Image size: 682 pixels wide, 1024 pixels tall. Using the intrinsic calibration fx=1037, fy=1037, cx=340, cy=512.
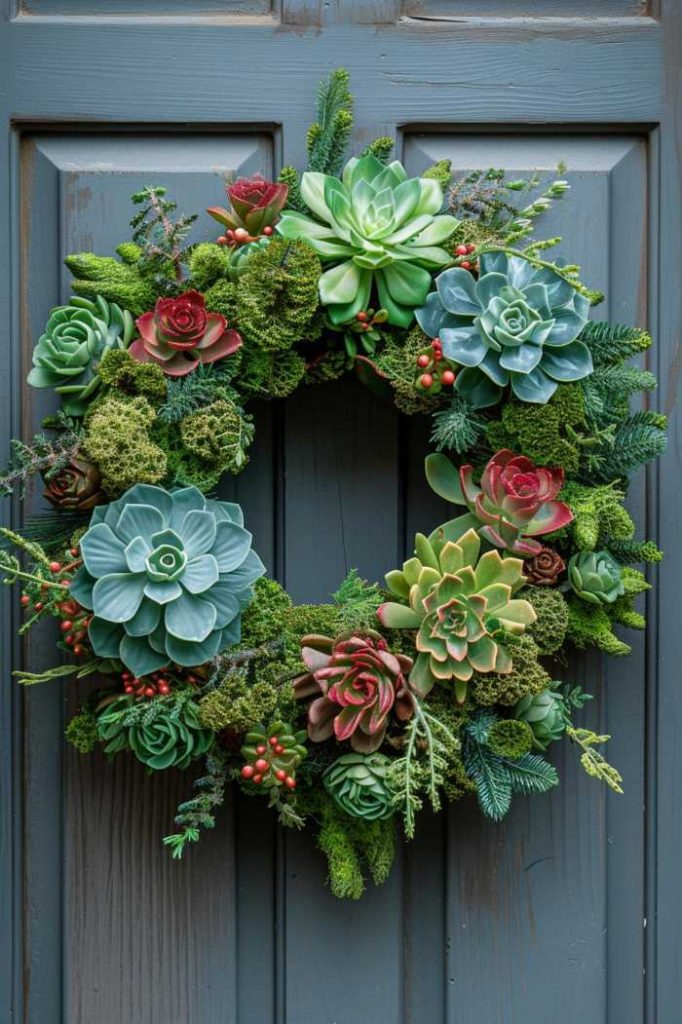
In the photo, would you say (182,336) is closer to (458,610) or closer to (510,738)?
(458,610)

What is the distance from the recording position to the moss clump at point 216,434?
90 centimetres

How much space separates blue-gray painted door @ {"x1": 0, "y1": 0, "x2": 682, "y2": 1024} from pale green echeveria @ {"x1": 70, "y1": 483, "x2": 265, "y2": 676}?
144mm

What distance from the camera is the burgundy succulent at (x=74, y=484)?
0.89 m

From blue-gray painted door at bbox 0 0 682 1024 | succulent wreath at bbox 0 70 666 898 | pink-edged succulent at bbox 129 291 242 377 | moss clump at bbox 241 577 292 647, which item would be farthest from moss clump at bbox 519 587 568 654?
pink-edged succulent at bbox 129 291 242 377

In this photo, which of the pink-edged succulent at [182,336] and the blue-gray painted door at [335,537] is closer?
the pink-edged succulent at [182,336]

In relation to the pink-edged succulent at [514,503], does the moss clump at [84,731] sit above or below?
below

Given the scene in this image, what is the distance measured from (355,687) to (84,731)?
25 cm

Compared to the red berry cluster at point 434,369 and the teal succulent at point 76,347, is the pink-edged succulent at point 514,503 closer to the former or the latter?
the red berry cluster at point 434,369

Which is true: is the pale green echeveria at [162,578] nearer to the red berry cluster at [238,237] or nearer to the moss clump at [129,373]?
the moss clump at [129,373]

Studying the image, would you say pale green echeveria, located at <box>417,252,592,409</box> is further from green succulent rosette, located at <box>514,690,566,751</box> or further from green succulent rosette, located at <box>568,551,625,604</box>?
green succulent rosette, located at <box>514,690,566,751</box>

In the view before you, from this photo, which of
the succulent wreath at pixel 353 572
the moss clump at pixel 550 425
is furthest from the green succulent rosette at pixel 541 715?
the moss clump at pixel 550 425

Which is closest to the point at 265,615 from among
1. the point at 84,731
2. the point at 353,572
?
the point at 353,572

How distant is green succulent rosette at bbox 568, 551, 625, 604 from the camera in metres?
0.92

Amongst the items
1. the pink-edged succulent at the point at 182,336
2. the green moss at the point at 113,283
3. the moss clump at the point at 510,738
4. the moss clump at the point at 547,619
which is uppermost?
the green moss at the point at 113,283
